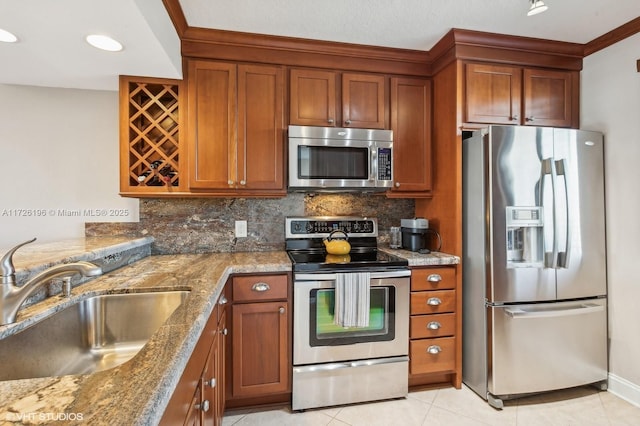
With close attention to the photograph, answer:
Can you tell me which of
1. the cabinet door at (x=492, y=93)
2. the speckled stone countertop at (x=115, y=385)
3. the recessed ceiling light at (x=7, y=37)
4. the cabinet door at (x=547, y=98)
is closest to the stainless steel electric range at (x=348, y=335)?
the speckled stone countertop at (x=115, y=385)

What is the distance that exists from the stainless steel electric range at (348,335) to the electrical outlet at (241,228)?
600mm

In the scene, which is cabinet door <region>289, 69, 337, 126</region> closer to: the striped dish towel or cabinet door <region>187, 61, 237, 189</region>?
cabinet door <region>187, 61, 237, 189</region>

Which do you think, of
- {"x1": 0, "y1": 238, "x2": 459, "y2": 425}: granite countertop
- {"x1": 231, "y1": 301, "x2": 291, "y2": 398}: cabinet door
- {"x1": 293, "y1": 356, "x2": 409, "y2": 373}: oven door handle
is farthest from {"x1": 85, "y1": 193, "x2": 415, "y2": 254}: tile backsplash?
{"x1": 293, "y1": 356, "x2": 409, "y2": 373}: oven door handle

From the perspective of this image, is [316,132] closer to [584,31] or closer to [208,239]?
[208,239]

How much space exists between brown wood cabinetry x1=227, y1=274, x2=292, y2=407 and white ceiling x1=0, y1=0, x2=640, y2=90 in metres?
1.41

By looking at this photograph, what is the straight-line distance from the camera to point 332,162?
85.4 inches

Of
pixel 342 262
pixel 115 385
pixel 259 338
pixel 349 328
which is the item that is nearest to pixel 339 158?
pixel 342 262

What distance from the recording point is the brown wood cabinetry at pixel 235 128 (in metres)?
2.07

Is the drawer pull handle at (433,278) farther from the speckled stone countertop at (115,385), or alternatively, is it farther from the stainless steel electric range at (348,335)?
the speckled stone countertop at (115,385)

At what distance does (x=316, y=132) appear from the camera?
212 cm

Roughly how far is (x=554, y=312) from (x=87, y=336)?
2571 millimetres

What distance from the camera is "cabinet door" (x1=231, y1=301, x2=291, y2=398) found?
1.86 meters

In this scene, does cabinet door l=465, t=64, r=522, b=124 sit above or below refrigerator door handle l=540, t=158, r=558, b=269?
above

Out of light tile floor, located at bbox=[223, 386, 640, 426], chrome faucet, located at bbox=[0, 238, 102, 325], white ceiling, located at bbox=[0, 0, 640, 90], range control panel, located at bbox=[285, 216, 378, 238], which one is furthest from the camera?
range control panel, located at bbox=[285, 216, 378, 238]
